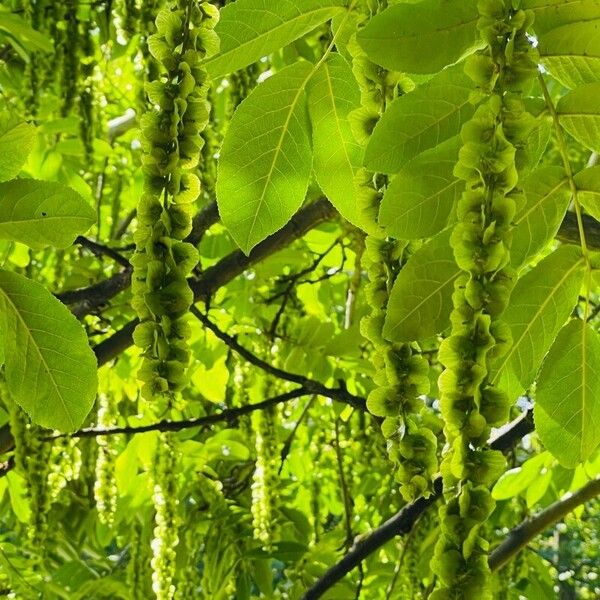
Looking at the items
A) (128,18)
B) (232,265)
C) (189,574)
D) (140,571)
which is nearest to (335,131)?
(128,18)

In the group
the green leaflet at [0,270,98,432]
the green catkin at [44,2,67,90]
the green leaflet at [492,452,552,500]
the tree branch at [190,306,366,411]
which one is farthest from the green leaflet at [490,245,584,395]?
the green catkin at [44,2,67,90]

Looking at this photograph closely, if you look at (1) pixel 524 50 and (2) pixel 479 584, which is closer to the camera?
(2) pixel 479 584

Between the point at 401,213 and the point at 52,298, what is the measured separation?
17.9 inches

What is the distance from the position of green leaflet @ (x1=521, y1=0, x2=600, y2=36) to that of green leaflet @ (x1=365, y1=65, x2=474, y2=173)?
111mm

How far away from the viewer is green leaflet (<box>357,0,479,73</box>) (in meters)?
1.02

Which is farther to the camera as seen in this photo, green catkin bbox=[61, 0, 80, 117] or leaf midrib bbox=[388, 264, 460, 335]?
green catkin bbox=[61, 0, 80, 117]

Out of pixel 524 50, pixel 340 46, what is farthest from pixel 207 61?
pixel 524 50

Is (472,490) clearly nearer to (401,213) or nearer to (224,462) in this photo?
(401,213)

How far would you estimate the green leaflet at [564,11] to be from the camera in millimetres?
1076

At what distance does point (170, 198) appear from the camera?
888 millimetres

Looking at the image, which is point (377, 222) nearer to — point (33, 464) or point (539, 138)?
point (539, 138)

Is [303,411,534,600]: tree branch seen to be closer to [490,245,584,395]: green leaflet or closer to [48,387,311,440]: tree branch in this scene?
[48,387,311,440]: tree branch

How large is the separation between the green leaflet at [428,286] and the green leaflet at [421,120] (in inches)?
4.3

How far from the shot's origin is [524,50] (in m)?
0.88
